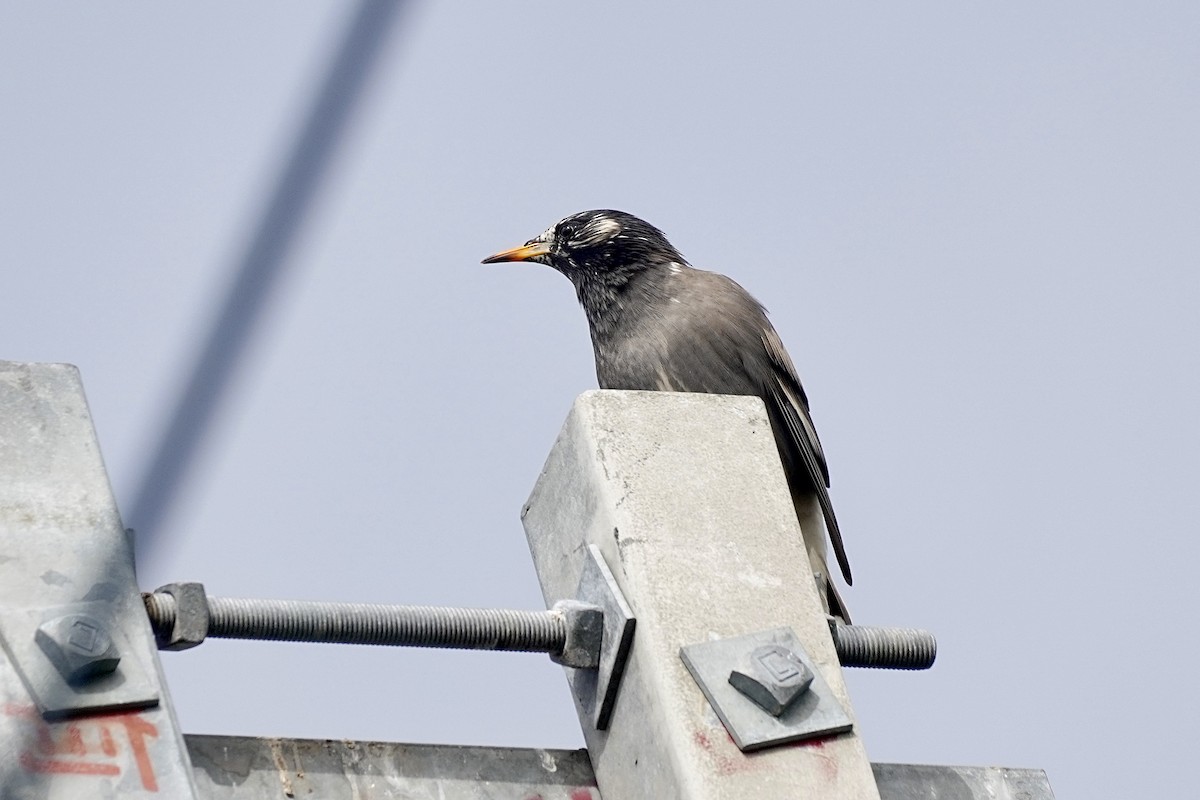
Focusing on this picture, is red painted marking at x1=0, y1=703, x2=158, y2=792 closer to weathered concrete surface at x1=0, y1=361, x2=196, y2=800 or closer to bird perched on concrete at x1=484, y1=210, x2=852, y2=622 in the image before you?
weathered concrete surface at x1=0, y1=361, x2=196, y2=800

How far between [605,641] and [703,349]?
2381mm

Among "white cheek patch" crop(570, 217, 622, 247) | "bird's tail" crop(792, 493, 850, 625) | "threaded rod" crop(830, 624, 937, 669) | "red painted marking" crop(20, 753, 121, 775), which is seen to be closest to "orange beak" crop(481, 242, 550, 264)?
"white cheek patch" crop(570, 217, 622, 247)

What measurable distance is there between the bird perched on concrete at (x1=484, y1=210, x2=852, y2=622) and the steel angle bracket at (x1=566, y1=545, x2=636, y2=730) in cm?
169

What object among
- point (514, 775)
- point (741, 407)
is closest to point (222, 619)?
point (514, 775)

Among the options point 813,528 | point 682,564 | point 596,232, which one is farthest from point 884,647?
point 596,232

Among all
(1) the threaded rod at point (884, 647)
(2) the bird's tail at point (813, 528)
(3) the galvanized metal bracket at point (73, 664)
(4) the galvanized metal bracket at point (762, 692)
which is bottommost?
(2) the bird's tail at point (813, 528)

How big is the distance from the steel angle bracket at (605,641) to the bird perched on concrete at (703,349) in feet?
5.56

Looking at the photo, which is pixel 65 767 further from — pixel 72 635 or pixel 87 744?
pixel 72 635

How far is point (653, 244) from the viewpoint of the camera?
7152mm

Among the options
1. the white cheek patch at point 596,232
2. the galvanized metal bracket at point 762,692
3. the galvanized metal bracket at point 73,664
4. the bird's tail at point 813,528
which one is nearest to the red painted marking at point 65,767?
the galvanized metal bracket at point 73,664

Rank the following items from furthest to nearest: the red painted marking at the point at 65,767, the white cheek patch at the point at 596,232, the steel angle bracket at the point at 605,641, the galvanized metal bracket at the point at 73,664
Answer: the white cheek patch at the point at 596,232
the steel angle bracket at the point at 605,641
the galvanized metal bracket at the point at 73,664
the red painted marking at the point at 65,767

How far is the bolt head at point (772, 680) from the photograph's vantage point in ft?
12.4

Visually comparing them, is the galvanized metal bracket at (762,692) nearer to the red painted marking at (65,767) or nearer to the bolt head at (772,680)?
the bolt head at (772,680)

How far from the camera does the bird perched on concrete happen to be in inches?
245
